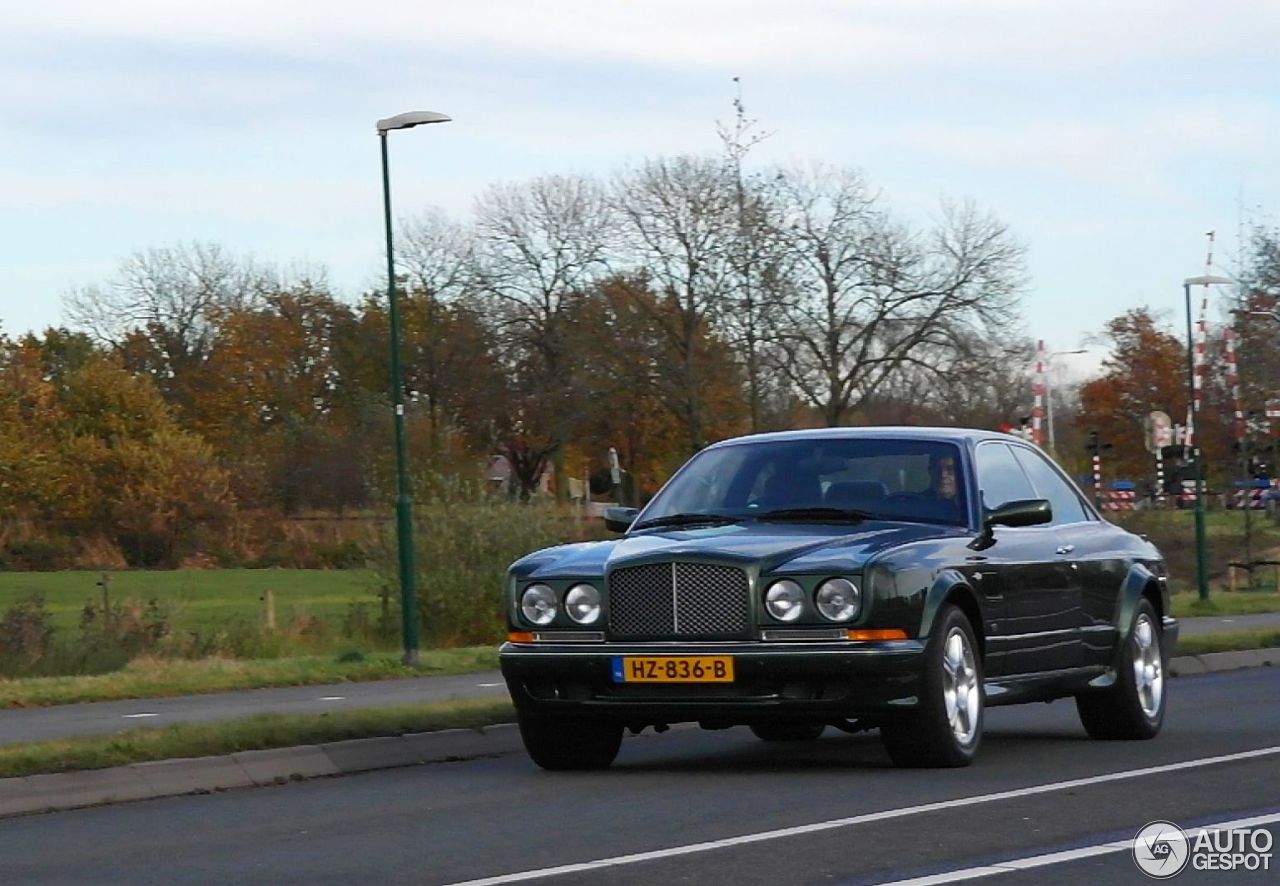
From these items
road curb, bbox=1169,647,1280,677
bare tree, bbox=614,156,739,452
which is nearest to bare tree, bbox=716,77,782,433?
bare tree, bbox=614,156,739,452

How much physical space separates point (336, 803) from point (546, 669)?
1227mm

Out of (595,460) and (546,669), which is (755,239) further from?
(546,669)

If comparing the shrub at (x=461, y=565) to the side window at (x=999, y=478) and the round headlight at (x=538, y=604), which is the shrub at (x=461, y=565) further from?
the round headlight at (x=538, y=604)

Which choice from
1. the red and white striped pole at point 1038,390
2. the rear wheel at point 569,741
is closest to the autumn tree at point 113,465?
the red and white striped pole at point 1038,390

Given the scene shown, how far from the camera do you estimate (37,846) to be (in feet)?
28.7

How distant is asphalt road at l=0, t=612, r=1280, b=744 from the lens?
16078 mm

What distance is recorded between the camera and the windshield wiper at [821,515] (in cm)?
1108

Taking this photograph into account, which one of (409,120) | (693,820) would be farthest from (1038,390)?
(693,820)

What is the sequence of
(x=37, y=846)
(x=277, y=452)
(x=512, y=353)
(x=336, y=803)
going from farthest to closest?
(x=277, y=452) < (x=512, y=353) < (x=336, y=803) < (x=37, y=846)

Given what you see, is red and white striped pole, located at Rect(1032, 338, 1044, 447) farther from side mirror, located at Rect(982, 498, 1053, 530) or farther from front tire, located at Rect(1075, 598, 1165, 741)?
side mirror, located at Rect(982, 498, 1053, 530)

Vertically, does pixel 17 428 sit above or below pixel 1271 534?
above

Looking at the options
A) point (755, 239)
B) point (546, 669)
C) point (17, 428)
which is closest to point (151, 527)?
Answer: point (17, 428)

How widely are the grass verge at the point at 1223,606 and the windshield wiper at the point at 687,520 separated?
68.9ft

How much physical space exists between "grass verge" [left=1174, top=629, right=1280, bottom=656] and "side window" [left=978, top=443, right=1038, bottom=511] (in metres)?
8.75
